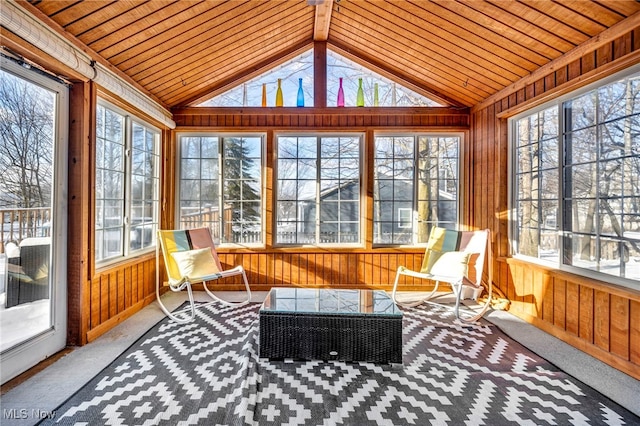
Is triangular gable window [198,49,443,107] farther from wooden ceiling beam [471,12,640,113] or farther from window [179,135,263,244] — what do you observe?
wooden ceiling beam [471,12,640,113]

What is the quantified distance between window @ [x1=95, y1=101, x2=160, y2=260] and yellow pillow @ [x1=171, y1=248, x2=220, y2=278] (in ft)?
1.86

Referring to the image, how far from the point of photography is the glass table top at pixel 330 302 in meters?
2.27

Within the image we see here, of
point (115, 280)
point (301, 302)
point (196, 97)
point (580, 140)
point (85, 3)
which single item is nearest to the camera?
point (85, 3)

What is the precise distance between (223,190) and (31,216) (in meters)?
2.10

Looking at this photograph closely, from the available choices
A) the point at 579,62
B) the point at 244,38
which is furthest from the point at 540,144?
the point at 244,38

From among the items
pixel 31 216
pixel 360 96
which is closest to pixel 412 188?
pixel 360 96

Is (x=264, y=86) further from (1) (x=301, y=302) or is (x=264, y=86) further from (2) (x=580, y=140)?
(2) (x=580, y=140)

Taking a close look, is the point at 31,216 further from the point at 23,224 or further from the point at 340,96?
the point at 340,96

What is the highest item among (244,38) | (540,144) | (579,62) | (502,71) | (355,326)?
(244,38)

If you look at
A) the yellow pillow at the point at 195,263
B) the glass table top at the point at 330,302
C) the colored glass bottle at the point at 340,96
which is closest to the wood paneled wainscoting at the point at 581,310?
the glass table top at the point at 330,302

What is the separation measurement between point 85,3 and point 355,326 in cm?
284

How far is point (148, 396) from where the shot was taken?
185cm

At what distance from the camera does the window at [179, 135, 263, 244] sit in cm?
414

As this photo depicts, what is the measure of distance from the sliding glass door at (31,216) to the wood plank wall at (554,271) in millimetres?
4106
